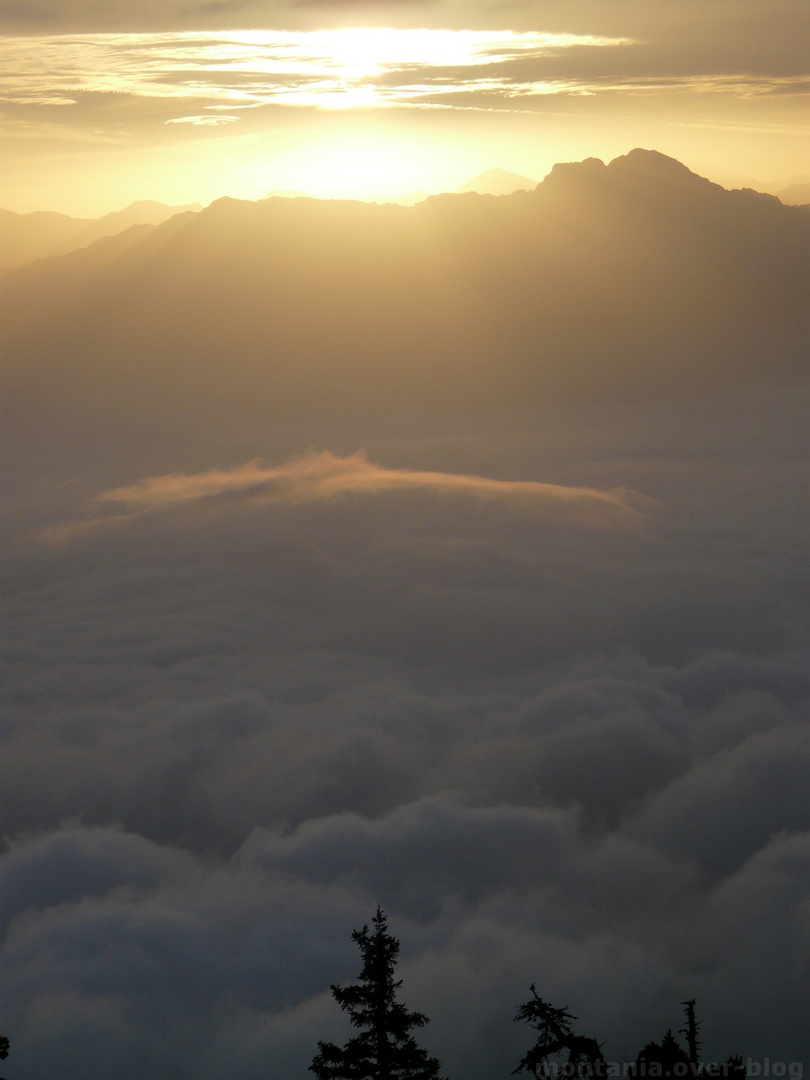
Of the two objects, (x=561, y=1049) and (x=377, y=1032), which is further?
(x=377, y=1032)

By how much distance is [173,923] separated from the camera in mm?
124938

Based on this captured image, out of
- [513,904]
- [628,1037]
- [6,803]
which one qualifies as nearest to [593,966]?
[628,1037]

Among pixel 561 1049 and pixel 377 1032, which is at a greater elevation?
pixel 561 1049

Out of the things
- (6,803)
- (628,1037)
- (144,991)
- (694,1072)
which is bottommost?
(628,1037)

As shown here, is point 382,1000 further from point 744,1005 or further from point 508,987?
point 744,1005

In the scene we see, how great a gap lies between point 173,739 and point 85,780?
18.8 meters

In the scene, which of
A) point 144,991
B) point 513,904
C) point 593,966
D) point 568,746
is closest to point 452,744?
point 568,746

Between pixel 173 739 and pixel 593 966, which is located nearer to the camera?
pixel 593 966

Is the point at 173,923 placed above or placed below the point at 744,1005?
above

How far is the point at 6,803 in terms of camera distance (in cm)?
17675

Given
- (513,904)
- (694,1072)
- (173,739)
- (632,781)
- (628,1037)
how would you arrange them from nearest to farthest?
(694,1072), (628,1037), (513,904), (632,781), (173,739)

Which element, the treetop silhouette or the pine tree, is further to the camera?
the pine tree

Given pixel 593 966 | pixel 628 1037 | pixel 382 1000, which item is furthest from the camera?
pixel 593 966

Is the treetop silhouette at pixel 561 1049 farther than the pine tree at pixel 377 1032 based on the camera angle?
No
